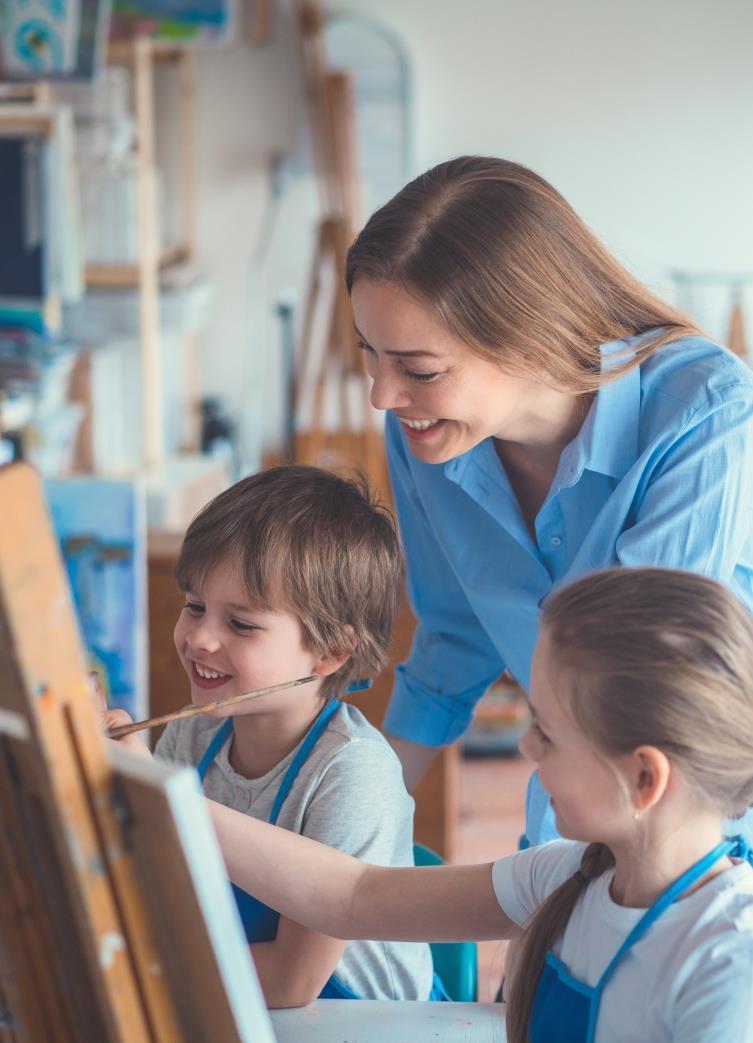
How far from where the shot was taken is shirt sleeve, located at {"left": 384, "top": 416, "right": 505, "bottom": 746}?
1430 millimetres

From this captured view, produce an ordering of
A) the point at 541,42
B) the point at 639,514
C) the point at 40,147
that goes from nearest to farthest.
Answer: the point at 639,514 < the point at 40,147 < the point at 541,42

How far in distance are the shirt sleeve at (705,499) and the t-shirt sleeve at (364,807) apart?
0.28 meters

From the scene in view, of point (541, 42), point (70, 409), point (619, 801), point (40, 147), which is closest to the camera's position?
point (619, 801)

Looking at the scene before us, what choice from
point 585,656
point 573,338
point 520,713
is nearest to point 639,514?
point 573,338

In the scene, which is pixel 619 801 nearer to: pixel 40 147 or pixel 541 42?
pixel 40 147

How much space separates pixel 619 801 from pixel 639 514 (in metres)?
0.40

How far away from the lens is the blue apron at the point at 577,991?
863mm

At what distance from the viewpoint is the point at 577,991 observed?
903mm

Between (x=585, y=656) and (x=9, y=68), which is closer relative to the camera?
(x=585, y=656)

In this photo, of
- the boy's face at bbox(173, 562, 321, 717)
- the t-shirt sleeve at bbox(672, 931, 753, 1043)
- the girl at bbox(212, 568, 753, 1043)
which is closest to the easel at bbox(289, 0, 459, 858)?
the boy's face at bbox(173, 562, 321, 717)

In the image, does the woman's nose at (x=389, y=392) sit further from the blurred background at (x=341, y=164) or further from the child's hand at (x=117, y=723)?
the blurred background at (x=341, y=164)

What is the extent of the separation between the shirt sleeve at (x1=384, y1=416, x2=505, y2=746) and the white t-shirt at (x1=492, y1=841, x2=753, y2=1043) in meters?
0.51

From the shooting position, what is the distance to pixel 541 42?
465cm

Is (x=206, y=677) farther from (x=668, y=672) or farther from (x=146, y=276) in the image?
(x=146, y=276)
